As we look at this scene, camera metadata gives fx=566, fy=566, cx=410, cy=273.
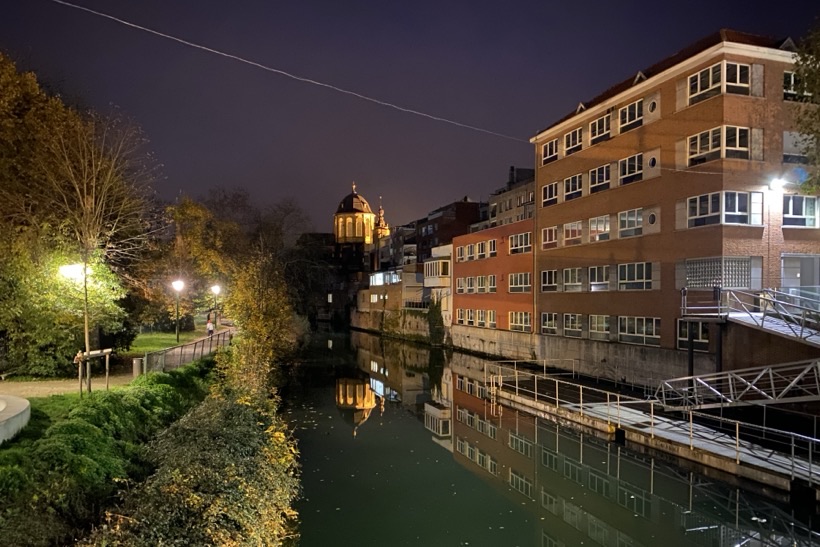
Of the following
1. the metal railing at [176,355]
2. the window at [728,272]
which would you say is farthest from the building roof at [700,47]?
the metal railing at [176,355]

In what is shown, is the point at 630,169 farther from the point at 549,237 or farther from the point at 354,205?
the point at 354,205

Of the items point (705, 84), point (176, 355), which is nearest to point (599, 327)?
point (705, 84)

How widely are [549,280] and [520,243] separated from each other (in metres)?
4.85

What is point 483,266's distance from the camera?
46.0m

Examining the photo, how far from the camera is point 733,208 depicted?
24.1 m

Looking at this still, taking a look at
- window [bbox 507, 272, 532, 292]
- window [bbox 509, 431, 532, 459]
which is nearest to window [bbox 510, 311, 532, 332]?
window [bbox 507, 272, 532, 292]

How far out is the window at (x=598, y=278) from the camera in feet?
103

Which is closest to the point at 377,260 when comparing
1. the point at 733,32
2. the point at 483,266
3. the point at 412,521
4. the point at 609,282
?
the point at 483,266

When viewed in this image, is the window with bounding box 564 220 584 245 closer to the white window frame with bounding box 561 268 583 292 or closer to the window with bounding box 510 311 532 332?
the white window frame with bounding box 561 268 583 292

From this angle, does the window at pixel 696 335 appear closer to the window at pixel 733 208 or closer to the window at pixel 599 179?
the window at pixel 733 208

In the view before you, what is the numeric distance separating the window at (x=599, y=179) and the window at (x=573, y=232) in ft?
7.16

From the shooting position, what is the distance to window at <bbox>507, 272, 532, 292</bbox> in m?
39.7

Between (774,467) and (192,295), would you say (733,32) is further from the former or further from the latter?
(192,295)

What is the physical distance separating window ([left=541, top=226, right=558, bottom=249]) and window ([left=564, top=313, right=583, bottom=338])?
190 inches
